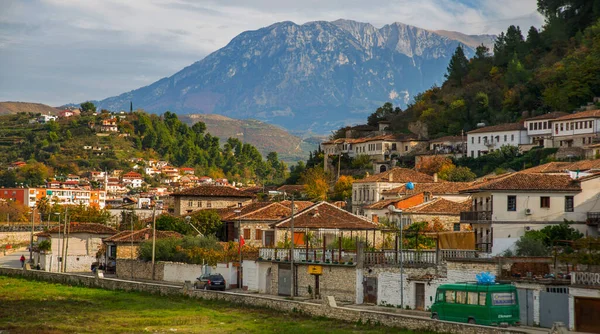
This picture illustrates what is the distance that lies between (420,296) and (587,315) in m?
10.8

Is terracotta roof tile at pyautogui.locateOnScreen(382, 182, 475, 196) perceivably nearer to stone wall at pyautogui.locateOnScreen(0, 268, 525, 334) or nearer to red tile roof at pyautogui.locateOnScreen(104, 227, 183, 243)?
red tile roof at pyautogui.locateOnScreen(104, 227, 183, 243)

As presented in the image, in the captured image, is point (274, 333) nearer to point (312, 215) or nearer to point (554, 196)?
point (554, 196)

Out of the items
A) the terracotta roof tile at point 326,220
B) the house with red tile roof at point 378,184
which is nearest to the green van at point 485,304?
the terracotta roof tile at point 326,220

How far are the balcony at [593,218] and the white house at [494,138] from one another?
65778 millimetres

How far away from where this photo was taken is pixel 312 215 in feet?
226

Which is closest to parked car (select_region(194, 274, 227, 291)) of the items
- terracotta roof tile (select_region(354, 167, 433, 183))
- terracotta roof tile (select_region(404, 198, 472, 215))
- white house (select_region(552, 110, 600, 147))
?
terracotta roof tile (select_region(404, 198, 472, 215))

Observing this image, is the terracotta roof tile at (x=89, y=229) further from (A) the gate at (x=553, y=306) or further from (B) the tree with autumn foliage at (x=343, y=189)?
(A) the gate at (x=553, y=306)

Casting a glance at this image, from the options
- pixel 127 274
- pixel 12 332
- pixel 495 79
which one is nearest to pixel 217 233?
pixel 127 274

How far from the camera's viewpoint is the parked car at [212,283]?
59500 millimetres

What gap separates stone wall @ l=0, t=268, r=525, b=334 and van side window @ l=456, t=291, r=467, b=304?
1.47 meters

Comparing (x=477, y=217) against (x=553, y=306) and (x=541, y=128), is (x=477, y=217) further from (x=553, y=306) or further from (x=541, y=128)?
(x=541, y=128)

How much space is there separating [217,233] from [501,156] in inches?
1736

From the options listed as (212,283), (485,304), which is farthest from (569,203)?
(212,283)

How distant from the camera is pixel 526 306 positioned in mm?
40156
